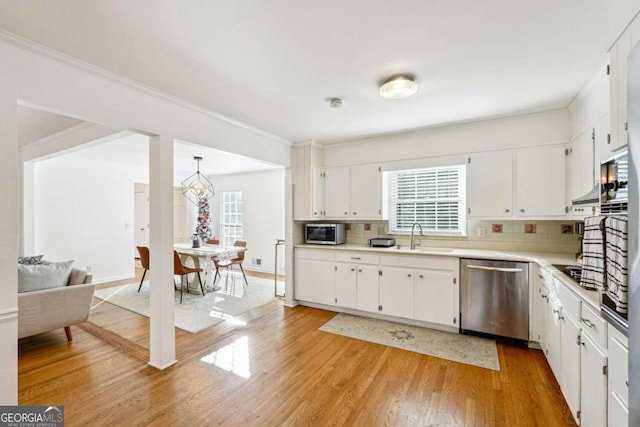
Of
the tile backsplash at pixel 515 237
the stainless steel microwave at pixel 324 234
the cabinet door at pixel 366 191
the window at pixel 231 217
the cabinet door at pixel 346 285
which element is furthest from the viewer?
the window at pixel 231 217

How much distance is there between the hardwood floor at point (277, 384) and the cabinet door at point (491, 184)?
148cm

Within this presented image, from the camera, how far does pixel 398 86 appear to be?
2244 mm

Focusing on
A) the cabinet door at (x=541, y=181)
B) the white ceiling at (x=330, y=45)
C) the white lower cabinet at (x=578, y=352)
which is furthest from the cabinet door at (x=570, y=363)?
the white ceiling at (x=330, y=45)

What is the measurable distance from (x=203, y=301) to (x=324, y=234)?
2167mm

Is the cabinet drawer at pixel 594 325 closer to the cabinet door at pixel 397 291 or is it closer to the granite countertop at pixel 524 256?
the granite countertop at pixel 524 256

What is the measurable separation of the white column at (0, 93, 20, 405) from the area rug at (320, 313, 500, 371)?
2594 millimetres

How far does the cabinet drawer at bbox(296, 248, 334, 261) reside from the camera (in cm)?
404

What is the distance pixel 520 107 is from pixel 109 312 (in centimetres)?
565

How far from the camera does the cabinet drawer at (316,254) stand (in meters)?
4.04

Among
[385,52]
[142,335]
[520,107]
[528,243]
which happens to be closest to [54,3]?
[385,52]

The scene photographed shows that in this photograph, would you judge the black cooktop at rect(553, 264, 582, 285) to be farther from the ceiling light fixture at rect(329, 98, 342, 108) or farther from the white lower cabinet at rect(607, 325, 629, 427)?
the ceiling light fixture at rect(329, 98, 342, 108)

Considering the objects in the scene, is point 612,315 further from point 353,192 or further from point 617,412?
point 353,192

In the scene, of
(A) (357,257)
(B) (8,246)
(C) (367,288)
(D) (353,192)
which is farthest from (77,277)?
(D) (353,192)

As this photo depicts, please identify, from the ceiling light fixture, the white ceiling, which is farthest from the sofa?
the ceiling light fixture
